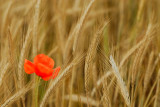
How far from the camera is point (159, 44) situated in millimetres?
1243

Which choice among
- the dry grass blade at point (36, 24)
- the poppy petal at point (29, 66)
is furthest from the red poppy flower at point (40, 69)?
the dry grass blade at point (36, 24)

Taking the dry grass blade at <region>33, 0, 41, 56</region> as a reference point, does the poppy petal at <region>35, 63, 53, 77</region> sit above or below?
below

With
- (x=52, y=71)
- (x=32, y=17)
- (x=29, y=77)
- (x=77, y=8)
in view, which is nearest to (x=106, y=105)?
(x=52, y=71)

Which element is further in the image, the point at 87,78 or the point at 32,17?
the point at 32,17

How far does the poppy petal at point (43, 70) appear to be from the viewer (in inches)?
33.3

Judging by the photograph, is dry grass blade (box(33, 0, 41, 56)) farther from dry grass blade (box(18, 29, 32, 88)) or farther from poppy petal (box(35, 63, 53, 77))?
poppy petal (box(35, 63, 53, 77))

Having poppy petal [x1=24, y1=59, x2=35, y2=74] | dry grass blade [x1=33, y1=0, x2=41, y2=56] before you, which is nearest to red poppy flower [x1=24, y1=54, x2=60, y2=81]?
poppy petal [x1=24, y1=59, x2=35, y2=74]

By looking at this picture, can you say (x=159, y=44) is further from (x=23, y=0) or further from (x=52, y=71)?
(x=23, y=0)

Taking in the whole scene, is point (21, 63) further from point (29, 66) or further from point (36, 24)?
point (36, 24)

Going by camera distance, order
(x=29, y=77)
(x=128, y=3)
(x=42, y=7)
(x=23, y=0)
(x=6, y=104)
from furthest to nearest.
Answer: (x=23, y=0) → (x=128, y=3) → (x=29, y=77) → (x=42, y=7) → (x=6, y=104)

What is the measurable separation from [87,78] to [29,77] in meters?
0.62

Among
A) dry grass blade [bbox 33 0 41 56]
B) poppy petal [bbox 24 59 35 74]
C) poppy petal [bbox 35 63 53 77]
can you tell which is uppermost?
dry grass blade [bbox 33 0 41 56]

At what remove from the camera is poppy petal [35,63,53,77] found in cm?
84

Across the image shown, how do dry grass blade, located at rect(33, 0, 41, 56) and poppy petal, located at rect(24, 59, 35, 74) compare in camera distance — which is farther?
dry grass blade, located at rect(33, 0, 41, 56)
